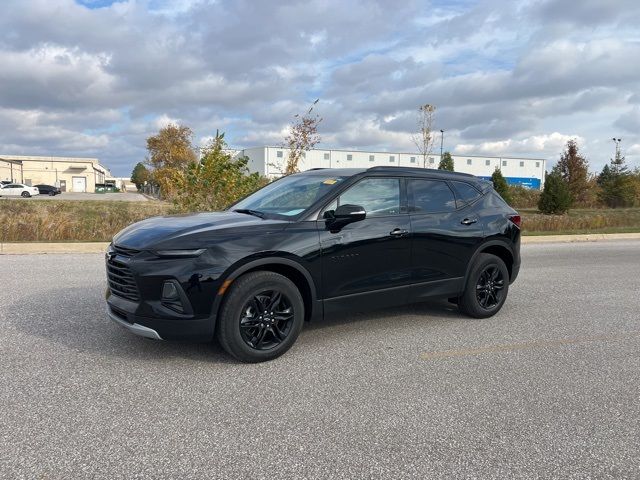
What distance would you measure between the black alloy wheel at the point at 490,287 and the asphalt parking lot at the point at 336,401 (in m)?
0.23

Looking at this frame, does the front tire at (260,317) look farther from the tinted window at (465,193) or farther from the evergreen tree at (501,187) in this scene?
the evergreen tree at (501,187)

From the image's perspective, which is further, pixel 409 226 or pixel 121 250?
pixel 409 226

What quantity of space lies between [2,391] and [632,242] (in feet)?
58.2

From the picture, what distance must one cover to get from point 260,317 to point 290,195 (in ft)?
4.95

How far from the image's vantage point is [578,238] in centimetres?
1697

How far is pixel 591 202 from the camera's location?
36406 mm

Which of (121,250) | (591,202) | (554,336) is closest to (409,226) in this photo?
(554,336)

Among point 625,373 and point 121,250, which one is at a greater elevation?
point 121,250

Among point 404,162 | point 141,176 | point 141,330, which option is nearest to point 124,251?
point 141,330

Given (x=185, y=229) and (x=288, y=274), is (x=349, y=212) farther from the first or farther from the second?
(x=185, y=229)

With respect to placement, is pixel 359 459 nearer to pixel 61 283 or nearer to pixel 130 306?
pixel 130 306

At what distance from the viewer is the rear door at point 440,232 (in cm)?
548

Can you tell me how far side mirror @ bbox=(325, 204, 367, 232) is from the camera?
4.73m

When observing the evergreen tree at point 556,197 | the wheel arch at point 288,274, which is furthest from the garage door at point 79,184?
the wheel arch at point 288,274
